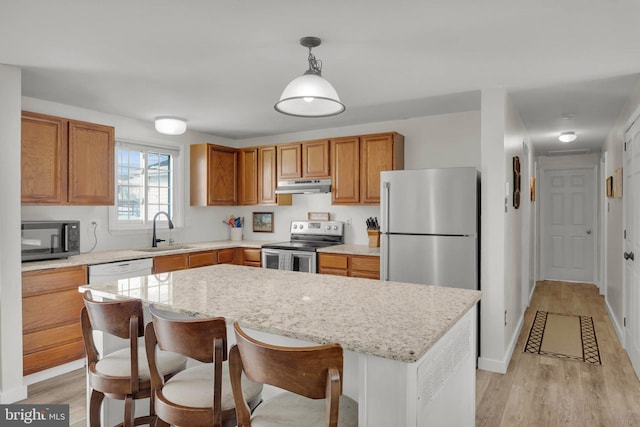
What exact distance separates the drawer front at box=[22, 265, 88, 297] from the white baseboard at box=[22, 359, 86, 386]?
0.63 meters

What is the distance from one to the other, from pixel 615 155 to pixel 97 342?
5.21 metres

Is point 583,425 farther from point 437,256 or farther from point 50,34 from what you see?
point 50,34

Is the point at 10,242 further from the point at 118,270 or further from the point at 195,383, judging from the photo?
the point at 195,383

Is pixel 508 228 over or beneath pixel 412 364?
over

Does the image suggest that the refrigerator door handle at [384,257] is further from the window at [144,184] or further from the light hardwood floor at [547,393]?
the window at [144,184]

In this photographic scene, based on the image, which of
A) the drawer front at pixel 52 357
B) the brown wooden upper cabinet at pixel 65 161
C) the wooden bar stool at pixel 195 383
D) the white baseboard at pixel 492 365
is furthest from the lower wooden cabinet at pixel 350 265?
the wooden bar stool at pixel 195 383

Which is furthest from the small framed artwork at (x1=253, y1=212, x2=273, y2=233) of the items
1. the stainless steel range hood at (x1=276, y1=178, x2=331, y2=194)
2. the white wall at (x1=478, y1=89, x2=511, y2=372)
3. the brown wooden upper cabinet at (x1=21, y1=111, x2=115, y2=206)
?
the white wall at (x1=478, y1=89, x2=511, y2=372)

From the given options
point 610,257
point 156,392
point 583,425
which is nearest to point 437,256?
point 583,425

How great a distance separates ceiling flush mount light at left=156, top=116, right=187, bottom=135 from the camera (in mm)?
4363

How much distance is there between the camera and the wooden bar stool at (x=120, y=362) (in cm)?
173

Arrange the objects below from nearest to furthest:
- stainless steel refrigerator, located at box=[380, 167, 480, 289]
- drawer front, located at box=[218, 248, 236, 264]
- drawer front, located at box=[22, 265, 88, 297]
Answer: drawer front, located at box=[22, 265, 88, 297], stainless steel refrigerator, located at box=[380, 167, 480, 289], drawer front, located at box=[218, 248, 236, 264]

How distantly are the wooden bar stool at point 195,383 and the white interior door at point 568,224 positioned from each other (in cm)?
731

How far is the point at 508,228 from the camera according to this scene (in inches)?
142

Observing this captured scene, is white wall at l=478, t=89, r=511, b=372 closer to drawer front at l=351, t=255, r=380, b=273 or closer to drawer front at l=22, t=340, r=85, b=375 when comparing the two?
drawer front at l=351, t=255, r=380, b=273
